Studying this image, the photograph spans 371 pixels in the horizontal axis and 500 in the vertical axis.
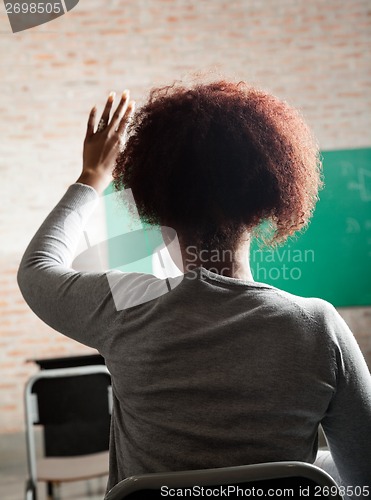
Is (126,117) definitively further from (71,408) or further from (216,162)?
(71,408)

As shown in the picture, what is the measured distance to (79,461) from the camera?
258cm

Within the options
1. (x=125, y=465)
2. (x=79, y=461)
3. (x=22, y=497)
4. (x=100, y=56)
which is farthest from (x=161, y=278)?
(x=100, y=56)

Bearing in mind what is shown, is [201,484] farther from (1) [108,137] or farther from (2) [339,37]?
(2) [339,37]

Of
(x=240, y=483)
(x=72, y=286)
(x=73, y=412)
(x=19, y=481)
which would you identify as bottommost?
(x=19, y=481)

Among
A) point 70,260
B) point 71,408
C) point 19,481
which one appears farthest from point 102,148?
point 19,481

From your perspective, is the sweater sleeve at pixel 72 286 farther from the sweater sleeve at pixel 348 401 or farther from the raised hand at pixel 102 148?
the sweater sleeve at pixel 348 401

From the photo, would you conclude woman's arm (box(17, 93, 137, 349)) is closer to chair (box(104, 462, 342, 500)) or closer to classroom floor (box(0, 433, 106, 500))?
chair (box(104, 462, 342, 500))

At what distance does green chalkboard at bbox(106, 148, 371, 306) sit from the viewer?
478 cm

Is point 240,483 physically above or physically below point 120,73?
below

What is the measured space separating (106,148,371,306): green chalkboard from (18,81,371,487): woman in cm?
390

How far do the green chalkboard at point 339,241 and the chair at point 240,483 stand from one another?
157 inches

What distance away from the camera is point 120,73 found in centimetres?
466

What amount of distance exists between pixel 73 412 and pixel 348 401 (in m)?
1.97

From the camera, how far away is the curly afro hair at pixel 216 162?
2.85 ft
